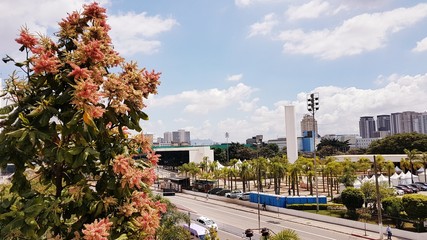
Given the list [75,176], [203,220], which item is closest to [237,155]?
[203,220]

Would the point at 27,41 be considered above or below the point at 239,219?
above

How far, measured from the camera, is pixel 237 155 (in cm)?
12112

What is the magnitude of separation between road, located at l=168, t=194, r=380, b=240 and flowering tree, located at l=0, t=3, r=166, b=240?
30220 mm

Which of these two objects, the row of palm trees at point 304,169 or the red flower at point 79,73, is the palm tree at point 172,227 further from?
the row of palm trees at point 304,169

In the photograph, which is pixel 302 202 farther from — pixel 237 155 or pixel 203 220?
pixel 237 155

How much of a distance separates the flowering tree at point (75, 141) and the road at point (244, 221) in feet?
99.1

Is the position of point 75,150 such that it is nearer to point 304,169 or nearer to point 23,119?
point 23,119

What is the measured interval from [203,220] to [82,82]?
34.0m

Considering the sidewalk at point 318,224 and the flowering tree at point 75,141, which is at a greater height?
the flowering tree at point 75,141

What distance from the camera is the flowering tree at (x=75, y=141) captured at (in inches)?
156

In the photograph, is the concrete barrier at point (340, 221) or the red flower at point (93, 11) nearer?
the red flower at point (93, 11)

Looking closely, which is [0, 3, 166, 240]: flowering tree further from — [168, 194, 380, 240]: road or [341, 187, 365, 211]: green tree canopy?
[341, 187, 365, 211]: green tree canopy

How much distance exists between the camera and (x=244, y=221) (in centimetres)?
4156

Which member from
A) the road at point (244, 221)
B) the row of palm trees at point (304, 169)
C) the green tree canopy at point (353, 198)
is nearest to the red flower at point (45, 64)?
the road at point (244, 221)
